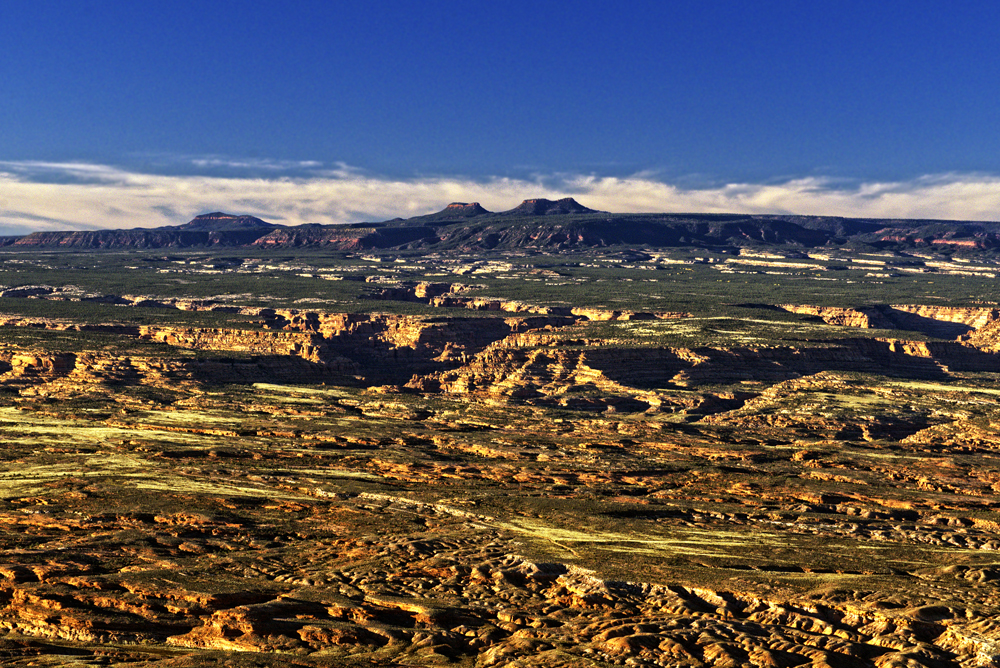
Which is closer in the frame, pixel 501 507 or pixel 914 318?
pixel 501 507

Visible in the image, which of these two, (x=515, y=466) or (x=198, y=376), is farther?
(x=198, y=376)

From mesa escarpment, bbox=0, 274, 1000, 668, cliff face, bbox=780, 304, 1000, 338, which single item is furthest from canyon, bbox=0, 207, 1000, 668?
cliff face, bbox=780, 304, 1000, 338

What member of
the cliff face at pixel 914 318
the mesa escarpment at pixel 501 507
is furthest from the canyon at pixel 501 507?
the cliff face at pixel 914 318

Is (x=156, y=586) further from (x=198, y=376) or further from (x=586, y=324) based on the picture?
(x=586, y=324)

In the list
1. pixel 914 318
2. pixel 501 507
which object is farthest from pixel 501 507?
pixel 914 318

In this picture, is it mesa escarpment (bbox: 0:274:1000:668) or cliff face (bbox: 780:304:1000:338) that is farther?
cliff face (bbox: 780:304:1000:338)

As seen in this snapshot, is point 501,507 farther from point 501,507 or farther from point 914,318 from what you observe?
point 914,318

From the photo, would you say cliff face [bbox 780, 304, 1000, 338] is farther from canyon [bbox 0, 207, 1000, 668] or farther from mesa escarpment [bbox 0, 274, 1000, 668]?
mesa escarpment [bbox 0, 274, 1000, 668]

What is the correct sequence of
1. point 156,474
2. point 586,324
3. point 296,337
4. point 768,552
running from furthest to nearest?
point 586,324, point 296,337, point 156,474, point 768,552

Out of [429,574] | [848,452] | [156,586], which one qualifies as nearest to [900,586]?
[429,574]

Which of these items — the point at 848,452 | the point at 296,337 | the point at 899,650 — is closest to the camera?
the point at 899,650
